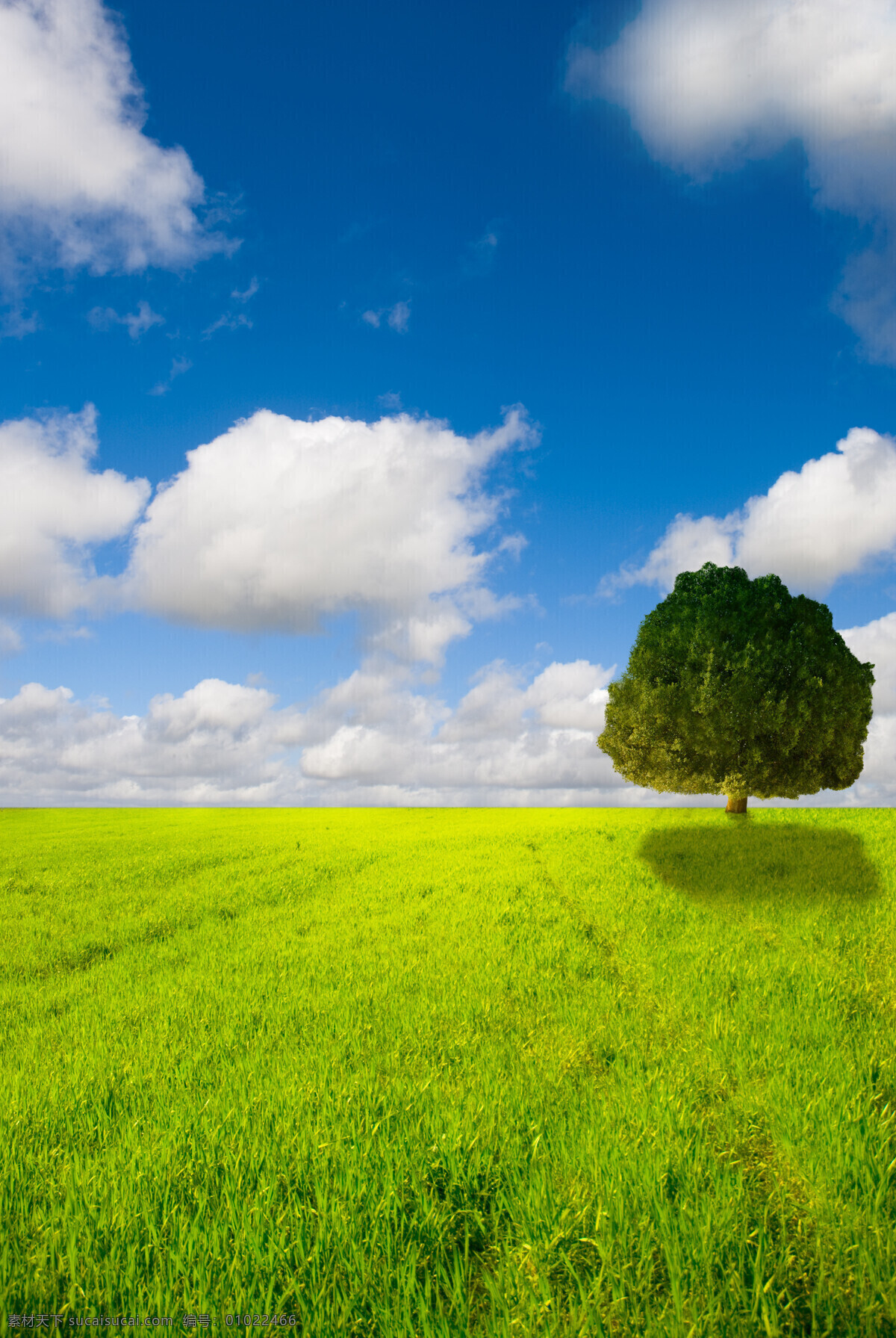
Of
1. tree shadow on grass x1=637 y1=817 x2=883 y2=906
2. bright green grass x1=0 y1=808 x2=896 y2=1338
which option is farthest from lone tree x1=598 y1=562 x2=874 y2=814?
bright green grass x1=0 y1=808 x2=896 y2=1338

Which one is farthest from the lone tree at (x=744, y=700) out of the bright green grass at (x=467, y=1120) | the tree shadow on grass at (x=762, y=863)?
the bright green grass at (x=467, y=1120)

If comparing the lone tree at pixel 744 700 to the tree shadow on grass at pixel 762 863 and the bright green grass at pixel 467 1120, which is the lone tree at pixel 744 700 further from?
the bright green grass at pixel 467 1120

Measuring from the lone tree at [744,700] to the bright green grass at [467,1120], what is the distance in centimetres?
1308

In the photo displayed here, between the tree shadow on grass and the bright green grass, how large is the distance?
0.55 m

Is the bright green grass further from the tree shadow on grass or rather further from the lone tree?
the lone tree

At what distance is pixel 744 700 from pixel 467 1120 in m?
24.2

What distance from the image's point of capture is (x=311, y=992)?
9625mm

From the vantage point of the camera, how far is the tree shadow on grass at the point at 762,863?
49.1 ft

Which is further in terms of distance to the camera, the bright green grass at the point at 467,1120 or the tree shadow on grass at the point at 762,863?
the tree shadow on grass at the point at 762,863

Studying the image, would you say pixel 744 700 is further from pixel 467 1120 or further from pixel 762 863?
pixel 467 1120

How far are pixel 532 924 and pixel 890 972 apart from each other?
6.03 metres

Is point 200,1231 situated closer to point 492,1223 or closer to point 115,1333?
point 115,1333

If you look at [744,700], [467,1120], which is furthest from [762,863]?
[467,1120]

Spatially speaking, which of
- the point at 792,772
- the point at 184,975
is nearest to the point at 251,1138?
the point at 184,975
